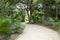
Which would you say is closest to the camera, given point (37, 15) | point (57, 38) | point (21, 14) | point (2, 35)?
point (2, 35)

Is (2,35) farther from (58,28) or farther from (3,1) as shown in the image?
(58,28)

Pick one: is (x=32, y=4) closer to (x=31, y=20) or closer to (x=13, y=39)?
(x=31, y=20)

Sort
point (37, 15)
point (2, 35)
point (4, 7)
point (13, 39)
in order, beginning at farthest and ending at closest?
1. point (37, 15)
2. point (4, 7)
3. point (13, 39)
4. point (2, 35)

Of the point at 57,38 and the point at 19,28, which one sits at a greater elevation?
the point at 19,28

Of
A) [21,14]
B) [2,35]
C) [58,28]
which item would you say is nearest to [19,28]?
[2,35]

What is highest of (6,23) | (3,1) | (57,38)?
(3,1)

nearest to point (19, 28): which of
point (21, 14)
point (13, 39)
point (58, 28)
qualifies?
point (13, 39)

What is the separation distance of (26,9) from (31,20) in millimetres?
1223

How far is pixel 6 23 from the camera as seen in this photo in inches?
306

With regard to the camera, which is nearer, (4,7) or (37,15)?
(4,7)

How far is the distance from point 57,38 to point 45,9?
21.6 feet

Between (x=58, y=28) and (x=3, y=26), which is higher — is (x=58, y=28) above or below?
below

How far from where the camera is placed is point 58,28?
11883 millimetres

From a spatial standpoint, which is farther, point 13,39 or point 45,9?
point 45,9
